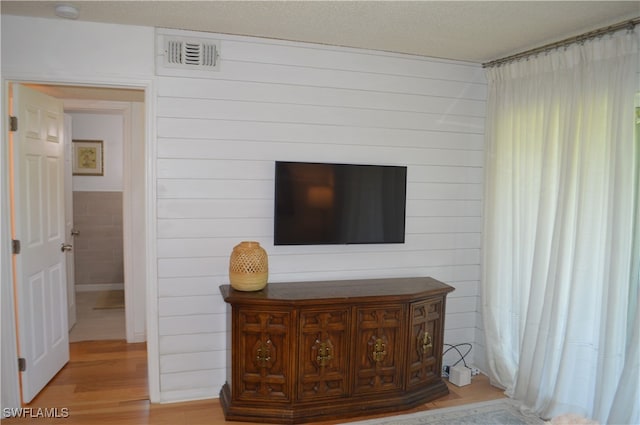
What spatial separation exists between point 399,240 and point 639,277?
1531 millimetres

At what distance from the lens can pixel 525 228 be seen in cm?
329

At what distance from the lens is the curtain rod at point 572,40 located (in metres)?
2.57

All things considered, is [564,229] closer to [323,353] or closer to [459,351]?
[459,351]

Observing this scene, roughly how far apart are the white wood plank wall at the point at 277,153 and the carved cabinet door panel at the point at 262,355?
39cm

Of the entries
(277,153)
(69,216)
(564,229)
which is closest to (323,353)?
(277,153)

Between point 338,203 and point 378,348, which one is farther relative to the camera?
point 338,203

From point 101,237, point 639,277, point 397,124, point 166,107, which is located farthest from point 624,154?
point 101,237

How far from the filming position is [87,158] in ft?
19.8

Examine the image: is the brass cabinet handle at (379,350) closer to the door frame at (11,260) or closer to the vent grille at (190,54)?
the door frame at (11,260)

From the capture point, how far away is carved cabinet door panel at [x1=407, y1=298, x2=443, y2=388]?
318 centimetres

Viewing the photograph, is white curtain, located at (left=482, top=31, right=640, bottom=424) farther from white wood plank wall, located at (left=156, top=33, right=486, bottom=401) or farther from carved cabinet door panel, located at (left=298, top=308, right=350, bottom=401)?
carved cabinet door panel, located at (left=298, top=308, right=350, bottom=401)

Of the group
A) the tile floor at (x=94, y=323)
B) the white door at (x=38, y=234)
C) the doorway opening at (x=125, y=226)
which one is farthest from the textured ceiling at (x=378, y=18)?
the tile floor at (x=94, y=323)

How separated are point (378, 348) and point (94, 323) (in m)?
3.25

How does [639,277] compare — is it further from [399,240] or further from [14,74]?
[14,74]
